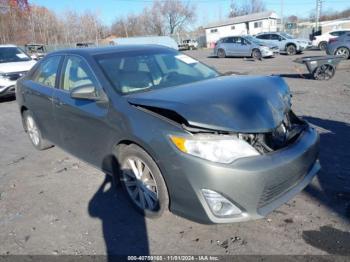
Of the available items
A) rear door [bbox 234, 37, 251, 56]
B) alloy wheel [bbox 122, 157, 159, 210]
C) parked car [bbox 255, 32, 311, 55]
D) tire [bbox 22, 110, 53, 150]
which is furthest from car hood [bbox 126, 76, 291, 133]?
parked car [bbox 255, 32, 311, 55]

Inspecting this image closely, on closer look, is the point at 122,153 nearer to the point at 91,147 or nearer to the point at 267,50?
the point at 91,147

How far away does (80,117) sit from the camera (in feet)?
12.8

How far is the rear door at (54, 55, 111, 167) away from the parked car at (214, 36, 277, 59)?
19.9 metres

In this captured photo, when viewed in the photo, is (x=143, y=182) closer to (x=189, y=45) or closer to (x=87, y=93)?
(x=87, y=93)

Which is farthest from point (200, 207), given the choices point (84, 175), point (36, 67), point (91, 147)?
point (36, 67)

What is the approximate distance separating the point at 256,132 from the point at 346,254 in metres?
1.18

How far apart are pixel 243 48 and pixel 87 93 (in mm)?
21759

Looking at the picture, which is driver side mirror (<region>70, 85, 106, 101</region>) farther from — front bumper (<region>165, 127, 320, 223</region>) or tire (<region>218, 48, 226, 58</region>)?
tire (<region>218, 48, 226, 58</region>)

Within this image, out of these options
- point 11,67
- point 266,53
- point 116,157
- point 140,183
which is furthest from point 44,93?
point 266,53

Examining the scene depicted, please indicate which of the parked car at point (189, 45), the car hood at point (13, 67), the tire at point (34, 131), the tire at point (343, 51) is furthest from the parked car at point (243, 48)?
the parked car at point (189, 45)

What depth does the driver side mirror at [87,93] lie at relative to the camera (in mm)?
3594

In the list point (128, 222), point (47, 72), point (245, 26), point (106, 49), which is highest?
point (245, 26)

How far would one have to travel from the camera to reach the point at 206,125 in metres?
2.79

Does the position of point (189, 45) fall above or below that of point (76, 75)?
below
